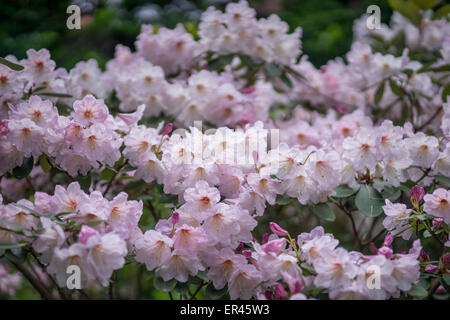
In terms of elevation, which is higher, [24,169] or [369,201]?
[24,169]

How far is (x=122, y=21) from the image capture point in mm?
3143

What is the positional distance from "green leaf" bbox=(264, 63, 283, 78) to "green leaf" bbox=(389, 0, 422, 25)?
25.7 inches

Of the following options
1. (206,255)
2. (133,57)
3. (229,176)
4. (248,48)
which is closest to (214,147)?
(229,176)

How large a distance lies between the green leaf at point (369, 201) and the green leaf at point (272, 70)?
0.79 metres

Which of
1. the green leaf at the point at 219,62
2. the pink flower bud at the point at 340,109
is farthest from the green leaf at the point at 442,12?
the green leaf at the point at 219,62

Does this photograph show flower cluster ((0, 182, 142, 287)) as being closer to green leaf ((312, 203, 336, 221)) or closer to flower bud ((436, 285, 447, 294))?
green leaf ((312, 203, 336, 221))

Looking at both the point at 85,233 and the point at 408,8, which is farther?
the point at 408,8

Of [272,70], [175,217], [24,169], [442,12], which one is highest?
[442,12]

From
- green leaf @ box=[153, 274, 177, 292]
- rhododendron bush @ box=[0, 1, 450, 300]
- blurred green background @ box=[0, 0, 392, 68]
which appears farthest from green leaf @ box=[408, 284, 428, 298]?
blurred green background @ box=[0, 0, 392, 68]

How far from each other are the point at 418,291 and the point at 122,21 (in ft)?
8.36

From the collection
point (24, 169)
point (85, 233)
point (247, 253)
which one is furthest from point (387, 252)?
point (24, 169)

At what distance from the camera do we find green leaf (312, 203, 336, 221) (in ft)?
4.75

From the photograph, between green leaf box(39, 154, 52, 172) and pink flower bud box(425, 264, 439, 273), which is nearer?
pink flower bud box(425, 264, 439, 273)

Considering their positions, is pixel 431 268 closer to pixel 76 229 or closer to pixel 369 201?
pixel 369 201
